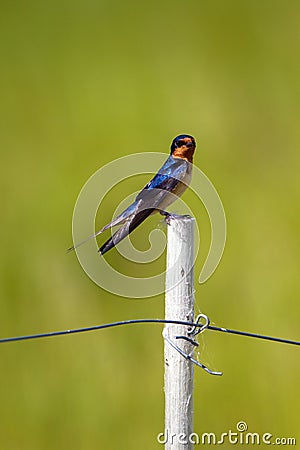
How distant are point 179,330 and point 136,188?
159cm

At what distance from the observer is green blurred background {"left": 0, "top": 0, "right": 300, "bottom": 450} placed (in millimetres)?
2906

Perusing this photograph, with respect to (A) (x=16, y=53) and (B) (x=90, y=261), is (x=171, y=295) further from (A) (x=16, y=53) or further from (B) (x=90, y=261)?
(A) (x=16, y=53)

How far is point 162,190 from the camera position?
206cm

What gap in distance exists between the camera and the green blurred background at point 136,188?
9.53ft

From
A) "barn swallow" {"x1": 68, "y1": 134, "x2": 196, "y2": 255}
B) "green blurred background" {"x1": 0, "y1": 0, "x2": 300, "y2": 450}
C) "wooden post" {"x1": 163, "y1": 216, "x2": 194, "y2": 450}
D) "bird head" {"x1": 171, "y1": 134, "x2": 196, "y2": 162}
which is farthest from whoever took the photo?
"green blurred background" {"x1": 0, "y1": 0, "x2": 300, "y2": 450}

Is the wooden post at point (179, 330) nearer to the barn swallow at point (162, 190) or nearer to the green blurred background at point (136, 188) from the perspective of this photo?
the barn swallow at point (162, 190)

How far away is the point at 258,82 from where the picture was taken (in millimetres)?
4324

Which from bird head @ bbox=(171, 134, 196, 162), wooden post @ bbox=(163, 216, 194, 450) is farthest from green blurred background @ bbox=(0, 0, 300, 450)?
wooden post @ bbox=(163, 216, 194, 450)

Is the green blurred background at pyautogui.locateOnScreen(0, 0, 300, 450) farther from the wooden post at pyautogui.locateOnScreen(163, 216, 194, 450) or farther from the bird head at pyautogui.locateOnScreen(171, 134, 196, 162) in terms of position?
the wooden post at pyautogui.locateOnScreen(163, 216, 194, 450)

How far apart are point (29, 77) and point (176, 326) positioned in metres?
2.81

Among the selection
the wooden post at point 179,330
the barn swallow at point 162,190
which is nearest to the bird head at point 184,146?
the barn swallow at point 162,190

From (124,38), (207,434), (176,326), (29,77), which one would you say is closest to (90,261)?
(207,434)

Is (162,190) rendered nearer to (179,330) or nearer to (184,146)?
(184,146)

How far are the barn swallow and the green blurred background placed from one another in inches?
27.9
